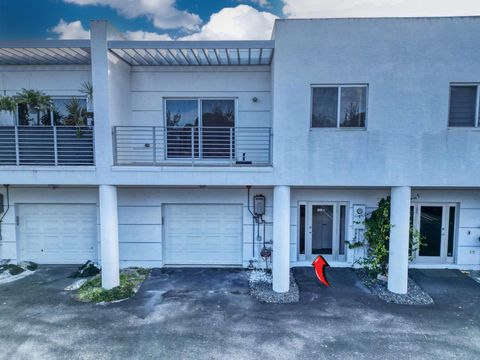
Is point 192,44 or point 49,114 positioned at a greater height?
point 192,44

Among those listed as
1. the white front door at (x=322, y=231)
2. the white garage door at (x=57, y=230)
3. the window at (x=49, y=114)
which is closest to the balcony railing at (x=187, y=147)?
the window at (x=49, y=114)

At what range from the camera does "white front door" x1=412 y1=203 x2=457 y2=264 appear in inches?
341

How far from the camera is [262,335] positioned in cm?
552

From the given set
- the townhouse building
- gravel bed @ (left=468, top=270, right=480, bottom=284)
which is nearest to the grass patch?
the townhouse building

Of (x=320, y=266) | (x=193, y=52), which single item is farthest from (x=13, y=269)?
(x=320, y=266)

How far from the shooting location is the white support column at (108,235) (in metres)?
7.14

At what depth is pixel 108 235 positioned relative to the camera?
723 centimetres

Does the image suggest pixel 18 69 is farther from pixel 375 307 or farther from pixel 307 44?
pixel 375 307

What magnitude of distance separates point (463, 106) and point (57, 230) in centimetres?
1129

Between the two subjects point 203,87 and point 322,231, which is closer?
point 203,87

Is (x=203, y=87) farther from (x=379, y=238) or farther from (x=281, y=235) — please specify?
(x=379, y=238)

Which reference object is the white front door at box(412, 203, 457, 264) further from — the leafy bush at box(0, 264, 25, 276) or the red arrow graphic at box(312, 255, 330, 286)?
the leafy bush at box(0, 264, 25, 276)

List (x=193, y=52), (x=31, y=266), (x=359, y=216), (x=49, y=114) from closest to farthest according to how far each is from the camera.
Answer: (x=193, y=52), (x=49, y=114), (x=359, y=216), (x=31, y=266)

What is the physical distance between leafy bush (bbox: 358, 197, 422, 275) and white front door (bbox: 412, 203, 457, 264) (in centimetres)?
74
